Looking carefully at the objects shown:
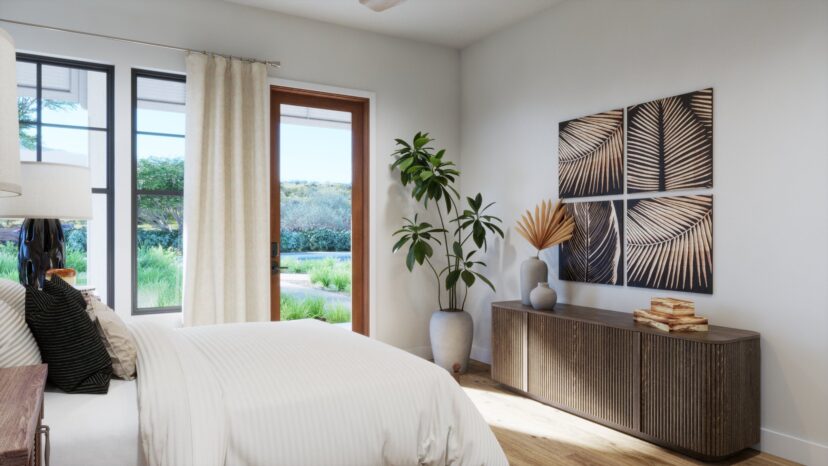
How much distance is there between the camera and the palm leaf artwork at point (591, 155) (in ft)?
11.6

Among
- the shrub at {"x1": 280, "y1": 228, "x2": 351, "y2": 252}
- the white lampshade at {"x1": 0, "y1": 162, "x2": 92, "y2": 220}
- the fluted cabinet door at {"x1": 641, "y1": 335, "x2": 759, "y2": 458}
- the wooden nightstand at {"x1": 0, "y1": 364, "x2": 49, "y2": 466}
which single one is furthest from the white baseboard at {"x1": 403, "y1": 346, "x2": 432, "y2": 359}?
the wooden nightstand at {"x1": 0, "y1": 364, "x2": 49, "y2": 466}

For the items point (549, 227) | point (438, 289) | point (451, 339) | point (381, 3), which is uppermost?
point (381, 3)

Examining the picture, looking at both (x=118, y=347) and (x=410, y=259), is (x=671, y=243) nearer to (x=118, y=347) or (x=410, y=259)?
(x=410, y=259)

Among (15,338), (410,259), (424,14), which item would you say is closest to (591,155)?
(410,259)

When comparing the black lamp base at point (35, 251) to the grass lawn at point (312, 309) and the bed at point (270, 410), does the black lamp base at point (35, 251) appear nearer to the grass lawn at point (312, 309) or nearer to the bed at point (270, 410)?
the bed at point (270, 410)

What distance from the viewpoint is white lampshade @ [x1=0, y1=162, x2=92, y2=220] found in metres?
2.71

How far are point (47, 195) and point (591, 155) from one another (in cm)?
319

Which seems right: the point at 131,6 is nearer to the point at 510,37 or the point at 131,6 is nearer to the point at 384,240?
the point at 384,240

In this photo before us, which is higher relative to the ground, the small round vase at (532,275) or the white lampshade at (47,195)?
the white lampshade at (47,195)

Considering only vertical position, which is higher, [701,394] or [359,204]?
[359,204]

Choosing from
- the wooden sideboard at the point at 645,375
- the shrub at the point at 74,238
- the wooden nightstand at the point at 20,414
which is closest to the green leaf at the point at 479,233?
the wooden sideboard at the point at 645,375

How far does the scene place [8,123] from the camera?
1022mm

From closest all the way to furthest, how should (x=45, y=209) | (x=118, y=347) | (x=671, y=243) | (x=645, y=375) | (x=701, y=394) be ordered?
(x=118, y=347), (x=701, y=394), (x=45, y=209), (x=645, y=375), (x=671, y=243)

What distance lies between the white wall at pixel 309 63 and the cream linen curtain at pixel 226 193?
226 millimetres
